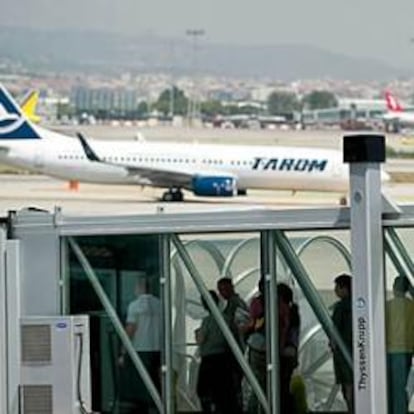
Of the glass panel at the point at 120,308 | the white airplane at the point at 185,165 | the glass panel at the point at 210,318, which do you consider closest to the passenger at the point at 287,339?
the glass panel at the point at 210,318

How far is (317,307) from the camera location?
37.3 ft

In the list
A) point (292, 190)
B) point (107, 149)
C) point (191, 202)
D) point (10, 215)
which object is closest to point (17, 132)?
point (107, 149)

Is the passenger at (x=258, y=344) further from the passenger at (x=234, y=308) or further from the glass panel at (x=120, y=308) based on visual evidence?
the glass panel at (x=120, y=308)

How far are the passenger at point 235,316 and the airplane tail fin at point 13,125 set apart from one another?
71350mm

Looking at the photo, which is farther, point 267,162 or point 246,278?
point 267,162

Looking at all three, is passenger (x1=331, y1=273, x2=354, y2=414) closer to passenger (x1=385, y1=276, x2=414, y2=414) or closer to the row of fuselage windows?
passenger (x1=385, y1=276, x2=414, y2=414)

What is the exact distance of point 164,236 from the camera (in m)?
11.8

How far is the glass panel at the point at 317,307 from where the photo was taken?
1123cm

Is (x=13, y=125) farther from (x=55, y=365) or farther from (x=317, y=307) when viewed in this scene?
(x=317, y=307)

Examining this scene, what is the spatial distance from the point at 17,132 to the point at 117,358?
71.7m

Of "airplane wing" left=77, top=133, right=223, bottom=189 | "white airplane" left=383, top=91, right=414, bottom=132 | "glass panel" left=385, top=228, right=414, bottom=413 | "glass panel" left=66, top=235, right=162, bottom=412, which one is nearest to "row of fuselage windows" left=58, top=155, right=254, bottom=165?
"airplane wing" left=77, top=133, right=223, bottom=189

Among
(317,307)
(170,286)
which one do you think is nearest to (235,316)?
(170,286)

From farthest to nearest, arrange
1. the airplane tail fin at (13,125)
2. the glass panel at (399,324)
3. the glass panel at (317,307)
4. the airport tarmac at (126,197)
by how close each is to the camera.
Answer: the airplane tail fin at (13,125) → the airport tarmac at (126,197) → the glass panel at (317,307) → the glass panel at (399,324)

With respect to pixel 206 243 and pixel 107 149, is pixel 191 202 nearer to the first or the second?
pixel 107 149
